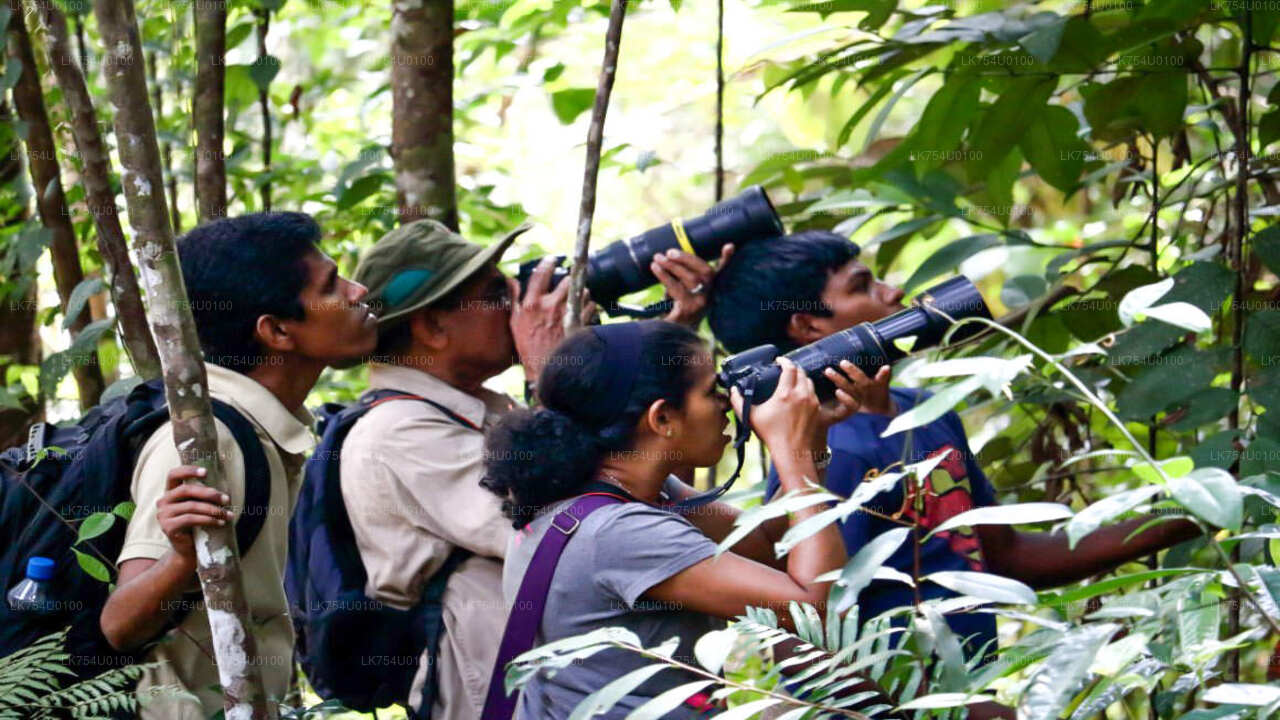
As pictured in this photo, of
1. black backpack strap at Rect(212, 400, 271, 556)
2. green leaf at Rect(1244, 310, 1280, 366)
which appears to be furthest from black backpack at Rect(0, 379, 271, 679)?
green leaf at Rect(1244, 310, 1280, 366)

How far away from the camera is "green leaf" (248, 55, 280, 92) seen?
2.97 meters

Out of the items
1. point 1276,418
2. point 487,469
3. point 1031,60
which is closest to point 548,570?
point 487,469

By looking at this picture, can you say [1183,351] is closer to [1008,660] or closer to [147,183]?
[1008,660]

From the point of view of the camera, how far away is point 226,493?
1.63 metres

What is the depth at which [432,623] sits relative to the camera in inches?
84.7

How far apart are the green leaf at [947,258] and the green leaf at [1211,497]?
1.45 meters

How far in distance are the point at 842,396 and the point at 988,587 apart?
37.9 inches

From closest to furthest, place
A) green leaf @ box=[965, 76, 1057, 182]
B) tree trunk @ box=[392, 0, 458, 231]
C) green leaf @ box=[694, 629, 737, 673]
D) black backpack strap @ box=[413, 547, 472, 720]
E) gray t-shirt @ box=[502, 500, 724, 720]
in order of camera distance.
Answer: green leaf @ box=[694, 629, 737, 673]
gray t-shirt @ box=[502, 500, 724, 720]
black backpack strap @ box=[413, 547, 472, 720]
green leaf @ box=[965, 76, 1057, 182]
tree trunk @ box=[392, 0, 458, 231]

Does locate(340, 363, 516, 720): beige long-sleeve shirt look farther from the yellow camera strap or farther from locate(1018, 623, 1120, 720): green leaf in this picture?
locate(1018, 623, 1120, 720): green leaf

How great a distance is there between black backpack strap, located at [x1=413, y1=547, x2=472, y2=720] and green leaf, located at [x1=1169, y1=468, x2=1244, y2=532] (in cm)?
141

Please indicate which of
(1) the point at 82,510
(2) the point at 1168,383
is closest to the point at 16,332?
(1) the point at 82,510

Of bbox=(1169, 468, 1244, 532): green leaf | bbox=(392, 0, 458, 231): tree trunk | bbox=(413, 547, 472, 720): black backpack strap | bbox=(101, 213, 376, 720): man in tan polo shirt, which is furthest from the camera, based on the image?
bbox=(392, 0, 458, 231): tree trunk

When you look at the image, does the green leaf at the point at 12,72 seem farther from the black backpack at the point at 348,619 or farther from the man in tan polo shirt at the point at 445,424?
the black backpack at the point at 348,619

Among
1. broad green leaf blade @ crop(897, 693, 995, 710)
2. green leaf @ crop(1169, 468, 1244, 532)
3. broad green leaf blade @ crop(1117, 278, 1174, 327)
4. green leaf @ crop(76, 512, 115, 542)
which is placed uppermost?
broad green leaf blade @ crop(1117, 278, 1174, 327)
